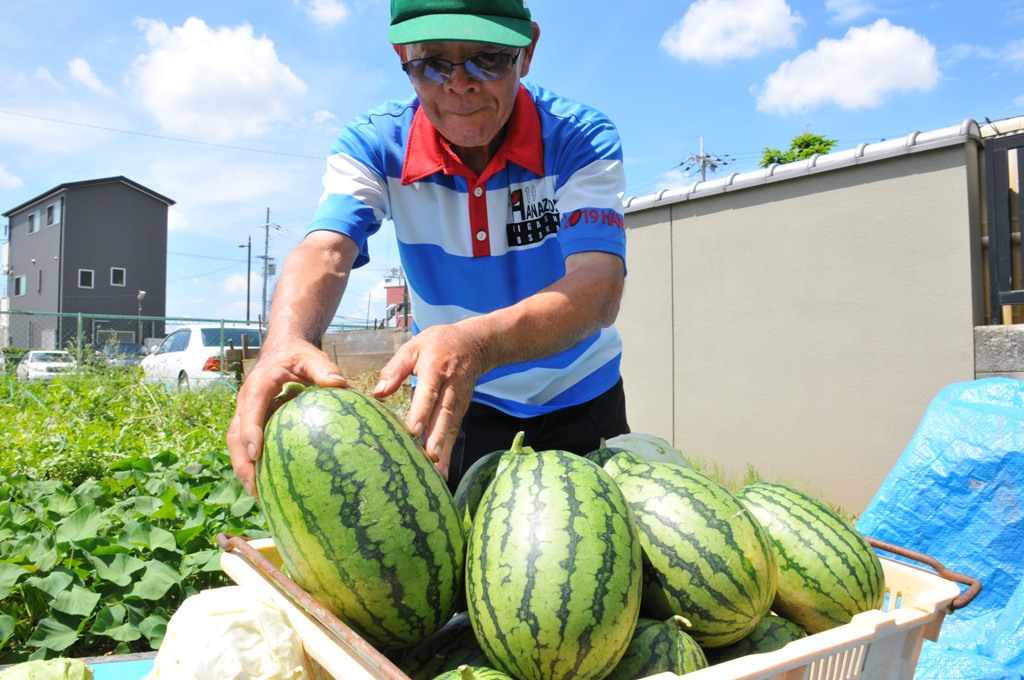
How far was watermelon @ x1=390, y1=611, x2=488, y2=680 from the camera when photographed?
48.2 inches

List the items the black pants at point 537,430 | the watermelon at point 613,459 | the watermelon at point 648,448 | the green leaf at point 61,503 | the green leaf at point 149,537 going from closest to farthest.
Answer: the watermelon at point 613,459
the watermelon at point 648,448
the black pants at point 537,430
the green leaf at point 149,537
the green leaf at point 61,503

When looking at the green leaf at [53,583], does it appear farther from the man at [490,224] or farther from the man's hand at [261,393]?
the man's hand at [261,393]

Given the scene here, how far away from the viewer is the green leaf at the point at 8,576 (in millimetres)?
2718

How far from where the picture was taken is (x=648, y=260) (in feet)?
24.5

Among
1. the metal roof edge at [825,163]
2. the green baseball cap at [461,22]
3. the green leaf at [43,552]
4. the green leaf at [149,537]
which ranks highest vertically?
the metal roof edge at [825,163]

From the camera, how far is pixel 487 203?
93.9 inches

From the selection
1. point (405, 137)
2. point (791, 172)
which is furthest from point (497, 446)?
point (791, 172)

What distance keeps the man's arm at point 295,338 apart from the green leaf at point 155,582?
4.75 ft

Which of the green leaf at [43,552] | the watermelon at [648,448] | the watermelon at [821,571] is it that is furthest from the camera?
the green leaf at [43,552]

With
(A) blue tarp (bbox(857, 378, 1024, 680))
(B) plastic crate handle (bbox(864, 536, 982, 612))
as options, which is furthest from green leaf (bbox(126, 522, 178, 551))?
(A) blue tarp (bbox(857, 378, 1024, 680))

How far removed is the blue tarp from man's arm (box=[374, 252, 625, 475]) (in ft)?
7.53

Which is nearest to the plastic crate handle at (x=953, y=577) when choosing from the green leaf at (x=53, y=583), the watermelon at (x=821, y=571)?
the watermelon at (x=821, y=571)

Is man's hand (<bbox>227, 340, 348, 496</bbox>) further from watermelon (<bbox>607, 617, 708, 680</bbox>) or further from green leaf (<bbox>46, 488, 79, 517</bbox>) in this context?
green leaf (<bbox>46, 488, 79, 517</bbox>)

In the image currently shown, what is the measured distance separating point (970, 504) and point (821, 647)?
278 cm
